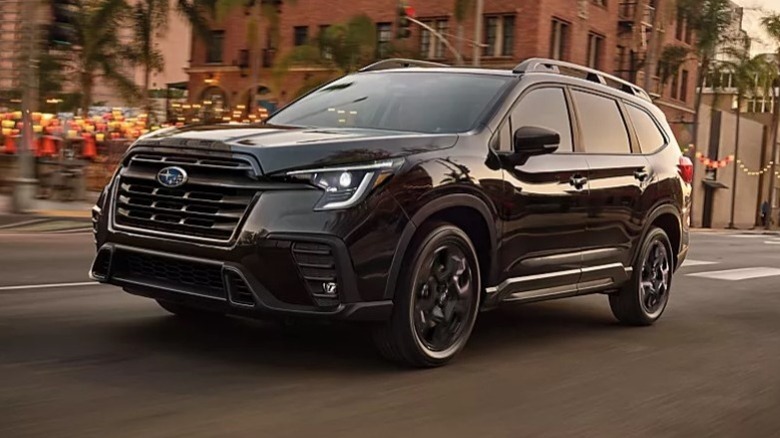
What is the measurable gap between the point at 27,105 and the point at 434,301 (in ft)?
41.8

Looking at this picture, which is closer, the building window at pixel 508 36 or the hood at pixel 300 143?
the hood at pixel 300 143

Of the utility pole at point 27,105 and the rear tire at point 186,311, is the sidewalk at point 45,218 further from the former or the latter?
the rear tire at point 186,311

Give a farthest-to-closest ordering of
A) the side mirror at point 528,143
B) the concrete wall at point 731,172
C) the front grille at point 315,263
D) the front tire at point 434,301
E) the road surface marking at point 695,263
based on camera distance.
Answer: the concrete wall at point 731,172 → the road surface marking at point 695,263 → the side mirror at point 528,143 → the front tire at point 434,301 → the front grille at point 315,263

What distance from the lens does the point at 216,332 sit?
20.4 feet

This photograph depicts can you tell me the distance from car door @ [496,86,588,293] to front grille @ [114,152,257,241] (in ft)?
5.60

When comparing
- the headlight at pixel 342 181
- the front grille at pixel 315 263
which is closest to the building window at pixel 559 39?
the headlight at pixel 342 181

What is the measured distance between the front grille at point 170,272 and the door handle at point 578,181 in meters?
2.58

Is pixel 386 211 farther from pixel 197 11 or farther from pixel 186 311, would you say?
pixel 197 11

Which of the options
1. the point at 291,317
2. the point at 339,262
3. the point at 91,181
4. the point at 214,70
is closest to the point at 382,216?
the point at 339,262

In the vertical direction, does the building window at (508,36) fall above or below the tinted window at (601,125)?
above

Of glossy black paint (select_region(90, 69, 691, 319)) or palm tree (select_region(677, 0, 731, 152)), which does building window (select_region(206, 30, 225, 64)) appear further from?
glossy black paint (select_region(90, 69, 691, 319))

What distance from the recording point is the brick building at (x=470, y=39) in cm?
4188

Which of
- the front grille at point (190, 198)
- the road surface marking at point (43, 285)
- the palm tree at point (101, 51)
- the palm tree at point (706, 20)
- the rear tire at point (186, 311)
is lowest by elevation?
the road surface marking at point (43, 285)

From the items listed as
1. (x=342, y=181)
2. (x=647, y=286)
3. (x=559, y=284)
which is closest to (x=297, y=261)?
(x=342, y=181)
